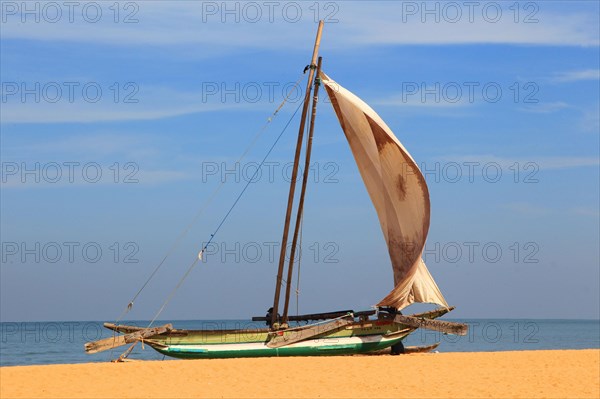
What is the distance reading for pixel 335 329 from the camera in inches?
1222

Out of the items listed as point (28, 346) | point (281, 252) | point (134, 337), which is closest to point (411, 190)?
point (281, 252)

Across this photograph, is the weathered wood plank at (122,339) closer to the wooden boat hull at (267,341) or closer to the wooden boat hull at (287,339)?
the wooden boat hull at (287,339)

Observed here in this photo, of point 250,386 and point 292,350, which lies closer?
point 250,386

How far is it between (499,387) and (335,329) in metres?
8.12

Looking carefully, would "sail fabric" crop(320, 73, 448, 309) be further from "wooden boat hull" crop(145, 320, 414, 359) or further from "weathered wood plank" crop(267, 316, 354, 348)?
"weathered wood plank" crop(267, 316, 354, 348)

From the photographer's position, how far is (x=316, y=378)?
24719 mm

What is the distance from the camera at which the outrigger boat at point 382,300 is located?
98.4 ft

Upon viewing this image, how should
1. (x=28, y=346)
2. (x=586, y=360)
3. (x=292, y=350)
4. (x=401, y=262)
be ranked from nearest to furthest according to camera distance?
(x=586, y=360) < (x=292, y=350) < (x=401, y=262) < (x=28, y=346)

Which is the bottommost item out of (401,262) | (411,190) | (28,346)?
(28,346)

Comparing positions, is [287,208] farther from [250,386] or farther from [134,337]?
[250,386]

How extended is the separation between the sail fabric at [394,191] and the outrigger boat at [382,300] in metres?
0.03

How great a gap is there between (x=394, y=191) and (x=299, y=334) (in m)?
5.96

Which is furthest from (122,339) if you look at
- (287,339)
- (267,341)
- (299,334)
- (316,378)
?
(316,378)

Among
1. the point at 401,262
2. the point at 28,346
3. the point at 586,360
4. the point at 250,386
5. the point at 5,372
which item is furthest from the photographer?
the point at 28,346
